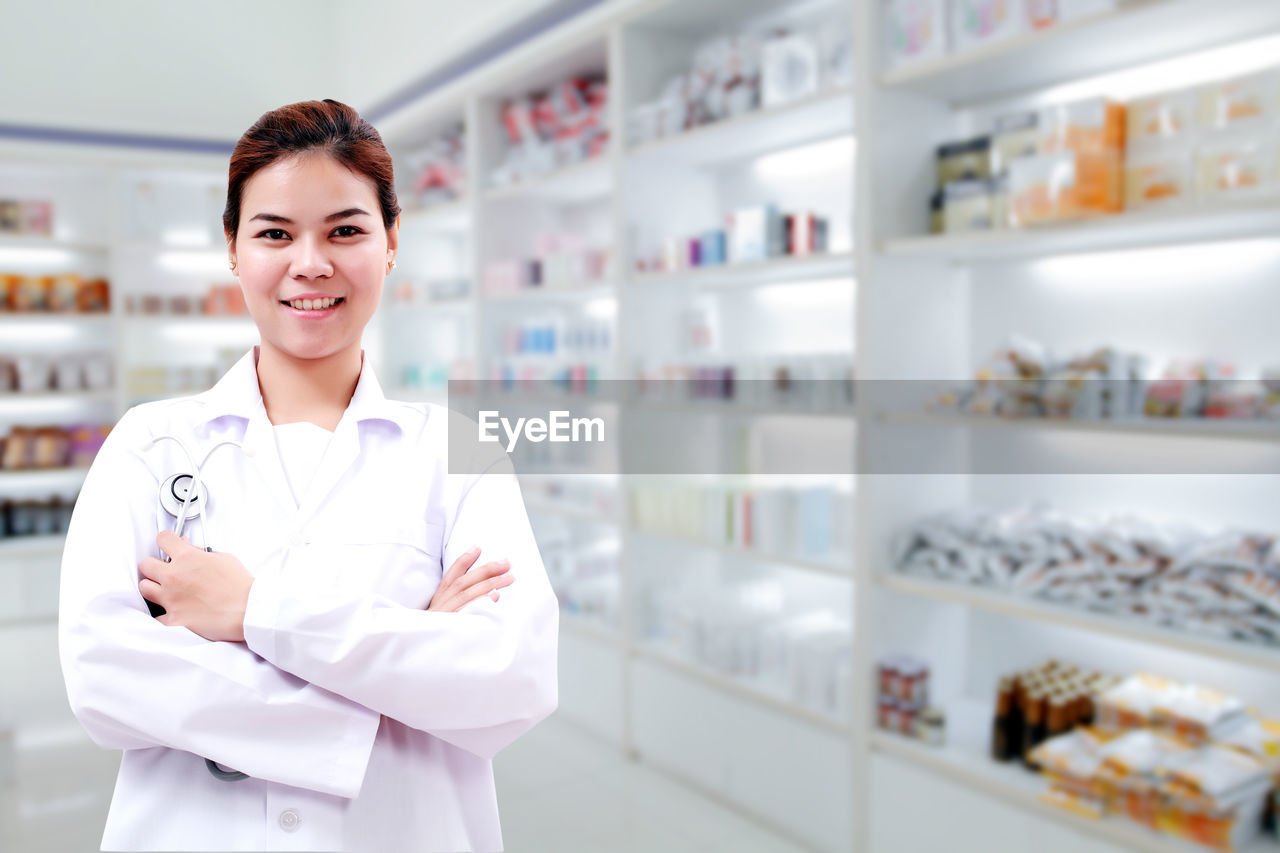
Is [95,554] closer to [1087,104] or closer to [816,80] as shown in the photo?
[1087,104]

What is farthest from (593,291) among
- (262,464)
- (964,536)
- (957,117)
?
(262,464)

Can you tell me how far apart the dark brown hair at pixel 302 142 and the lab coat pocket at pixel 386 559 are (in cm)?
43

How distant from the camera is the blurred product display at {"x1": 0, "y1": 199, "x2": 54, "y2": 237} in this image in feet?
19.2

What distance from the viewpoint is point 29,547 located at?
5777mm

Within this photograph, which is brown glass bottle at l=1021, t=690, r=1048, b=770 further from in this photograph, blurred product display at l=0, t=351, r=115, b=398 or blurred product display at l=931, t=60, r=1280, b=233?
blurred product display at l=0, t=351, r=115, b=398

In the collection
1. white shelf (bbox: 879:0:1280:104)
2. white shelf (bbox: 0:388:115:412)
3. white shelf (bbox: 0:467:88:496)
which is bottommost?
white shelf (bbox: 0:467:88:496)

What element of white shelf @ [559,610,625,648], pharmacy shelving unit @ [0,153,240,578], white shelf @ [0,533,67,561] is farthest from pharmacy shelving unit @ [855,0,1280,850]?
white shelf @ [0,533,67,561]

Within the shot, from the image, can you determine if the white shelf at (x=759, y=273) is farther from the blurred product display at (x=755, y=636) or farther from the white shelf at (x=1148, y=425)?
the blurred product display at (x=755, y=636)

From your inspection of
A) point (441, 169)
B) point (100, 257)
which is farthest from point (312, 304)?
point (100, 257)

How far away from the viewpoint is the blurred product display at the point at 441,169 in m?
5.04

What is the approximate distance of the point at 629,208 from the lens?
371 cm

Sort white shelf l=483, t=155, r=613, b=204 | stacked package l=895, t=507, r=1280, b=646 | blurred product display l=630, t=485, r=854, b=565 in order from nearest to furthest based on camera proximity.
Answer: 1. stacked package l=895, t=507, r=1280, b=646
2. blurred product display l=630, t=485, r=854, b=565
3. white shelf l=483, t=155, r=613, b=204

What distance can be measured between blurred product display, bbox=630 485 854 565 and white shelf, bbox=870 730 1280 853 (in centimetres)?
63

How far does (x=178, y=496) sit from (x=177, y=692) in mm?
247
